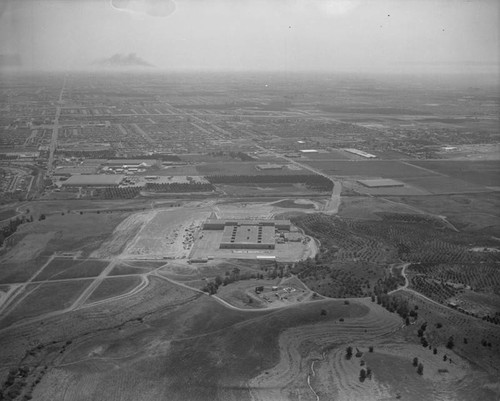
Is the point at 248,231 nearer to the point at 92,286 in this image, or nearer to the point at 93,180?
the point at 92,286

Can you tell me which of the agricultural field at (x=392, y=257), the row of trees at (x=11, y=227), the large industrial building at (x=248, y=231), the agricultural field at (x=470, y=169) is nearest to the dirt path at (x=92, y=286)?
the large industrial building at (x=248, y=231)

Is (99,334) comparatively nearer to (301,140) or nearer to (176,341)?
(176,341)

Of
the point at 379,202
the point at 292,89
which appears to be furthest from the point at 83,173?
the point at 292,89

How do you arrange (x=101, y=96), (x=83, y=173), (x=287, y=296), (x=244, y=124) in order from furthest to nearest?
(x=101, y=96) → (x=244, y=124) → (x=83, y=173) → (x=287, y=296)

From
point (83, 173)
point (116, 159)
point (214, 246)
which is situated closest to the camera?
point (214, 246)

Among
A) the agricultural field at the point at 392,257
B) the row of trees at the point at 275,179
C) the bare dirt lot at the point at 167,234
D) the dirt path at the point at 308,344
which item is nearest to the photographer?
the dirt path at the point at 308,344

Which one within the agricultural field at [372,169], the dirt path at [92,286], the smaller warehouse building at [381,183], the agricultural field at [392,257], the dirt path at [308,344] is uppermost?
the agricultural field at [372,169]

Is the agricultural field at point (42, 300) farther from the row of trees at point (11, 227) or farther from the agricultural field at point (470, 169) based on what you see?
the agricultural field at point (470, 169)
